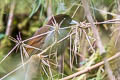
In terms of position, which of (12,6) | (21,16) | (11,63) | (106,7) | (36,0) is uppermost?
(21,16)

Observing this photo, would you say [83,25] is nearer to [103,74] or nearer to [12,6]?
[103,74]

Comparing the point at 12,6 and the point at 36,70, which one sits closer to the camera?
the point at 36,70

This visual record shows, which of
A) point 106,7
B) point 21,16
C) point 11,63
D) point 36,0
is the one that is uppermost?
point 21,16

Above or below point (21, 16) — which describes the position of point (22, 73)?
below

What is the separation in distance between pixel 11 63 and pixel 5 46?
7.50 feet

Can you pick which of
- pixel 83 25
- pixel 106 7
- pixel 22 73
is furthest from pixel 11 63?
pixel 106 7

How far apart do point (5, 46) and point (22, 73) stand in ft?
9.06

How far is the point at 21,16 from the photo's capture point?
5539 millimetres

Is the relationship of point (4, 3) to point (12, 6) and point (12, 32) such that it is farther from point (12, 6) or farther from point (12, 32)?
point (12, 32)

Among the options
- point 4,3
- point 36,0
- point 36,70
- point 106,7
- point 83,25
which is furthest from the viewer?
point 4,3

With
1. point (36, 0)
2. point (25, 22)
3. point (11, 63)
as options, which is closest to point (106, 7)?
point (36, 0)

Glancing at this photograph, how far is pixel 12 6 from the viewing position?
15.5 ft

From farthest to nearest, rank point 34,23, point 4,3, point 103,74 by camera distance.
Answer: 1. point 34,23
2. point 4,3
3. point 103,74

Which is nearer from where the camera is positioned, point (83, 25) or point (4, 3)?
point (83, 25)
